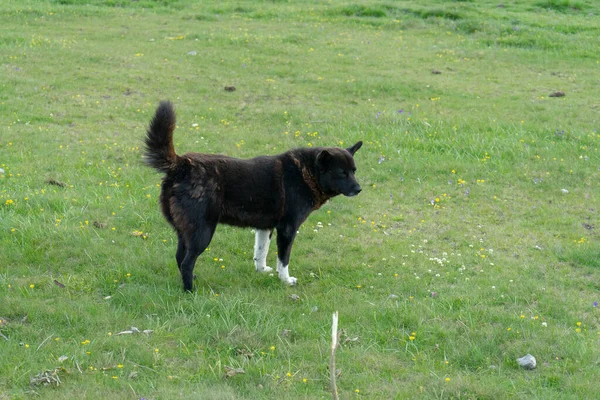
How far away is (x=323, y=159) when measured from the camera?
318 inches

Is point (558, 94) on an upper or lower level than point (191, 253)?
upper

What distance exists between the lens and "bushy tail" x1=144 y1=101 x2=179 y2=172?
702 centimetres

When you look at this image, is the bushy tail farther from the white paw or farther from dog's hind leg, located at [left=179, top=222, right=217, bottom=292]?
the white paw

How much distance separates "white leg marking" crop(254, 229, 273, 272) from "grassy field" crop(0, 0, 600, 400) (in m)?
0.18

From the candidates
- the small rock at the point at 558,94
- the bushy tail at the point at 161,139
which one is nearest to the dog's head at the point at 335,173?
the bushy tail at the point at 161,139

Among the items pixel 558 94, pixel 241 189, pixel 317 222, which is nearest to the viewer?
pixel 241 189

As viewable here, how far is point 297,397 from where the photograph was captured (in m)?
5.42

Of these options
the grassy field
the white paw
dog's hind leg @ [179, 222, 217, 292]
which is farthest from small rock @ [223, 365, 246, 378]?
the white paw

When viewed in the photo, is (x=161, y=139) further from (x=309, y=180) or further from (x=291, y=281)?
(x=291, y=281)

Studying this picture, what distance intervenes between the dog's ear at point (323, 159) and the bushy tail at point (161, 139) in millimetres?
1744

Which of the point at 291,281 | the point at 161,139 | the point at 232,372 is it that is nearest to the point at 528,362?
the point at 232,372

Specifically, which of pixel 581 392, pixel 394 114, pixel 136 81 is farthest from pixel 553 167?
pixel 136 81

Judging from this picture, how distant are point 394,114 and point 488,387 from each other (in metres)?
8.86

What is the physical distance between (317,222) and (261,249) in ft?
5.38
